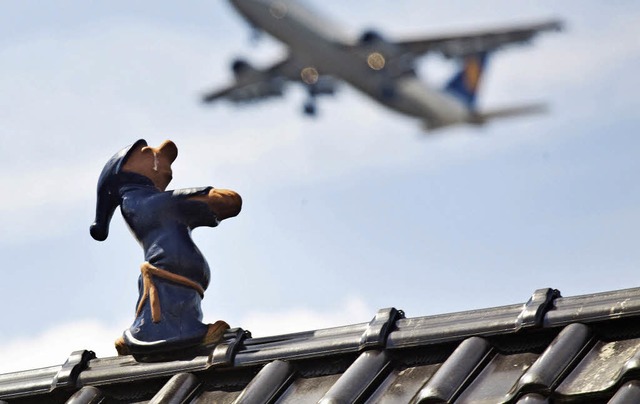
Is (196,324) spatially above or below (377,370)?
above

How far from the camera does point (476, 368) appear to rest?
16.6 ft

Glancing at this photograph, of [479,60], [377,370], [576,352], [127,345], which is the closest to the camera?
[576,352]

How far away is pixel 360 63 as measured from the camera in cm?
6147

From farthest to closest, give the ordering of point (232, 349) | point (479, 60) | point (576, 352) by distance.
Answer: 1. point (479, 60)
2. point (232, 349)
3. point (576, 352)

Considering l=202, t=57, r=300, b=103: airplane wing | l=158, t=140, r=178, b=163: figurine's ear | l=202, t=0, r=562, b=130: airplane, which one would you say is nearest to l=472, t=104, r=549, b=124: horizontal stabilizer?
l=202, t=0, r=562, b=130: airplane

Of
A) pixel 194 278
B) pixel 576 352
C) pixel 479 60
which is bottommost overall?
pixel 576 352

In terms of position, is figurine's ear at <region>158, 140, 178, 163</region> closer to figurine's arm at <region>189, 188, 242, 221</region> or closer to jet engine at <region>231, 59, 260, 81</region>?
figurine's arm at <region>189, 188, 242, 221</region>

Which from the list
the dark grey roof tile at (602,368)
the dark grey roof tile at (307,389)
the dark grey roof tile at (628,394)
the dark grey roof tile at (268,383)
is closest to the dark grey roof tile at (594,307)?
the dark grey roof tile at (602,368)

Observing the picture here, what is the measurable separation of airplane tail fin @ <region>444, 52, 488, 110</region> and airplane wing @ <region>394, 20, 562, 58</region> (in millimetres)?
7520

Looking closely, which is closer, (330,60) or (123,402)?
(123,402)

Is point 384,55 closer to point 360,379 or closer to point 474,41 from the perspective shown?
point 474,41

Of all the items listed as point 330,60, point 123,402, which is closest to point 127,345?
point 123,402

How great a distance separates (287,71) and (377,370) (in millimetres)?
59268

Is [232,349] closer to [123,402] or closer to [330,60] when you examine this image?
[123,402]
